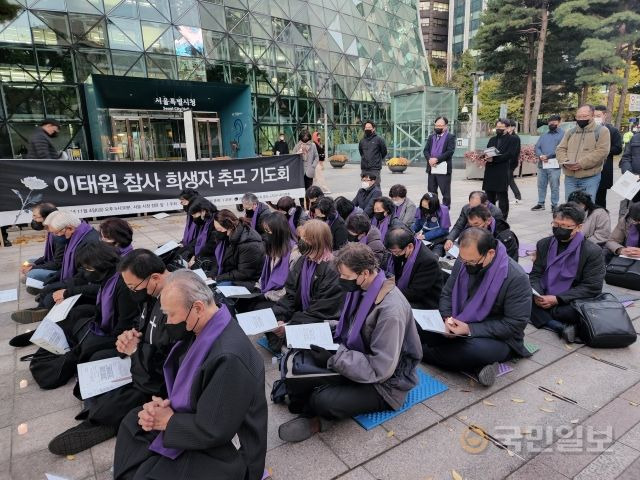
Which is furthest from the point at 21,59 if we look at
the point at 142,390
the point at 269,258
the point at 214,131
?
the point at 142,390

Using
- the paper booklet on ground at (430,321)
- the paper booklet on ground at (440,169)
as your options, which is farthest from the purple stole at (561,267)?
the paper booklet on ground at (440,169)

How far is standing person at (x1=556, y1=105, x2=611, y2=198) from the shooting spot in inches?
271

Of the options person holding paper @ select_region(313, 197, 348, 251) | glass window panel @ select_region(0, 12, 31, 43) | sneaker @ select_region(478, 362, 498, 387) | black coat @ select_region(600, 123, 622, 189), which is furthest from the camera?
glass window panel @ select_region(0, 12, 31, 43)

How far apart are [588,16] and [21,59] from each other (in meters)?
26.4

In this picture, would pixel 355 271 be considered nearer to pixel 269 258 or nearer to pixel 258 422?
pixel 258 422

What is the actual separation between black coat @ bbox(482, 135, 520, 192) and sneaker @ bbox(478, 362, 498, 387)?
578 centimetres

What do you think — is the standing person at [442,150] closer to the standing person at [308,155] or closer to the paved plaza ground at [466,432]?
the standing person at [308,155]

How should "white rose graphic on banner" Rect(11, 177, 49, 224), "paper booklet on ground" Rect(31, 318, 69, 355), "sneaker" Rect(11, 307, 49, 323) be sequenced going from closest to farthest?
"paper booklet on ground" Rect(31, 318, 69, 355), "sneaker" Rect(11, 307, 49, 323), "white rose graphic on banner" Rect(11, 177, 49, 224)

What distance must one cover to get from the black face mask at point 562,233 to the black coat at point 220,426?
11.2 feet

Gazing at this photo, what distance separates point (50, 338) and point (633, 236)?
6.70 metres

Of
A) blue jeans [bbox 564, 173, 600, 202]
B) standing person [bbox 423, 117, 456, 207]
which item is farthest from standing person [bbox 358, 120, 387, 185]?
blue jeans [bbox 564, 173, 600, 202]

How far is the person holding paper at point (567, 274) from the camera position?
13.3ft

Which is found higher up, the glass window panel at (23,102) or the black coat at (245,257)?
the glass window panel at (23,102)

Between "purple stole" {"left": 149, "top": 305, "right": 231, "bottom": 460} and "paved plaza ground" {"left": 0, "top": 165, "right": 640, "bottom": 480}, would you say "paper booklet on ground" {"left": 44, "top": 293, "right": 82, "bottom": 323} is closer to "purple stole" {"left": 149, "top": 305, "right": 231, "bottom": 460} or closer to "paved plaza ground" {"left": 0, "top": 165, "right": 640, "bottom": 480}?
"paved plaza ground" {"left": 0, "top": 165, "right": 640, "bottom": 480}
